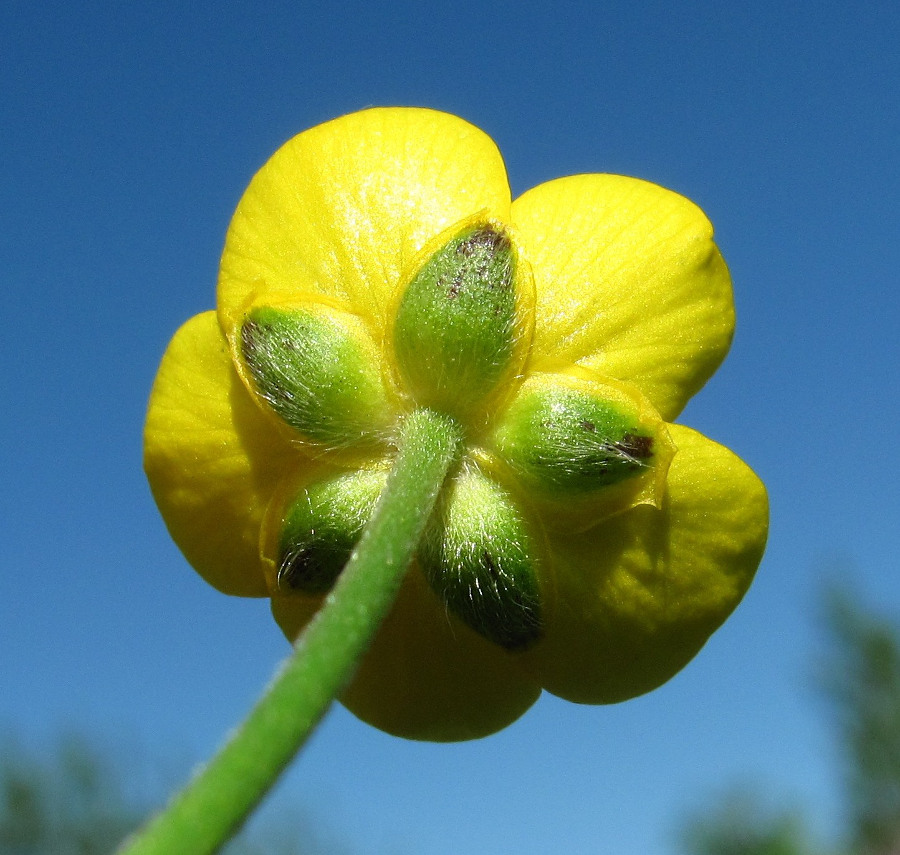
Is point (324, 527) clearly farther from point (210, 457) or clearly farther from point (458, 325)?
point (458, 325)

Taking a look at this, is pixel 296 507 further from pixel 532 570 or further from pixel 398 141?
pixel 398 141

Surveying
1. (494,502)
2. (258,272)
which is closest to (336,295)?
(258,272)

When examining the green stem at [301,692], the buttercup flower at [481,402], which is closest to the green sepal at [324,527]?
the buttercup flower at [481,402]

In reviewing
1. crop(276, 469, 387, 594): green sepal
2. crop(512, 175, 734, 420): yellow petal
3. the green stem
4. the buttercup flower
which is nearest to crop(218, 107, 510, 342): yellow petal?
the buttercup flower

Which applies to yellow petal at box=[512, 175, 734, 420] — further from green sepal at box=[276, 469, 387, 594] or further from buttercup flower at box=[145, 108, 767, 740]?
green sepal at box=[276, 469, 387, 594]

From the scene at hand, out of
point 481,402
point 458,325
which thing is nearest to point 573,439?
point 481,402
